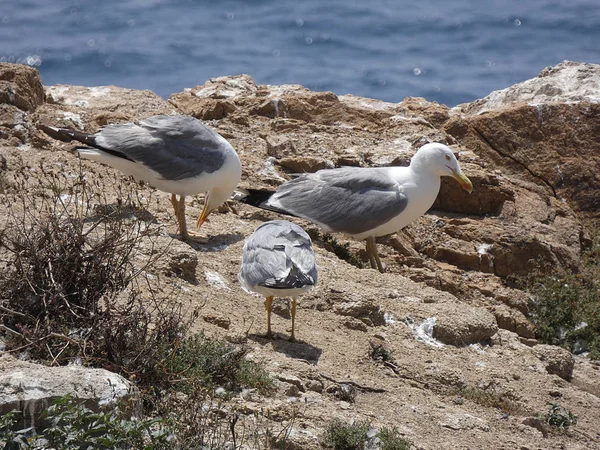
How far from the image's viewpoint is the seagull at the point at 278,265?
6.93m

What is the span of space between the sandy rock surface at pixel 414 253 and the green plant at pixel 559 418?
0.30ft

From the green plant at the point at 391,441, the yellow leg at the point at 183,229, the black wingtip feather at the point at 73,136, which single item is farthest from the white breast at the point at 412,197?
the green plant at the point at 391,441

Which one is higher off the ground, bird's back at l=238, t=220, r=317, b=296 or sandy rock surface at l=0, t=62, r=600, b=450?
bird's back at l=238, t=220, r=317, b=296

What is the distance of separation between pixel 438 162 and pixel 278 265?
3780mm

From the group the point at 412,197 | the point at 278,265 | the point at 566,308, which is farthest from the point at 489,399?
the point at 412,197

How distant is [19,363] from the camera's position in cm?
501

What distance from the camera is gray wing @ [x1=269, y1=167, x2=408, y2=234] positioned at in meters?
10.0

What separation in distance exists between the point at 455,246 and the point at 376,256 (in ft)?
4.12

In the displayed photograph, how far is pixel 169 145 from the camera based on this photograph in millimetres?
9805

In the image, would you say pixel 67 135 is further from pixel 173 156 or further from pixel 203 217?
pixel 203 217

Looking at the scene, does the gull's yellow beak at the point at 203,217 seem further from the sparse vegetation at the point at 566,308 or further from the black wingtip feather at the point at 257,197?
the sparse vegetation at the point at 566,308

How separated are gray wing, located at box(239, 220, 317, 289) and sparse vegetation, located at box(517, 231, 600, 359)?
3.54 m

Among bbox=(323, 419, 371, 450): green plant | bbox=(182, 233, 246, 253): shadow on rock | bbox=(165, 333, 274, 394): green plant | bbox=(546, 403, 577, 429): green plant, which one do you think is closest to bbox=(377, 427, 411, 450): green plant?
bbox=(323, 419, 371, 450): green plant

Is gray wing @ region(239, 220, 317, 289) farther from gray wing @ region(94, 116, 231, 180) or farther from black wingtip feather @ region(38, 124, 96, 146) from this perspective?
black wingtip feather @ region(38, 124, 96, 146)
